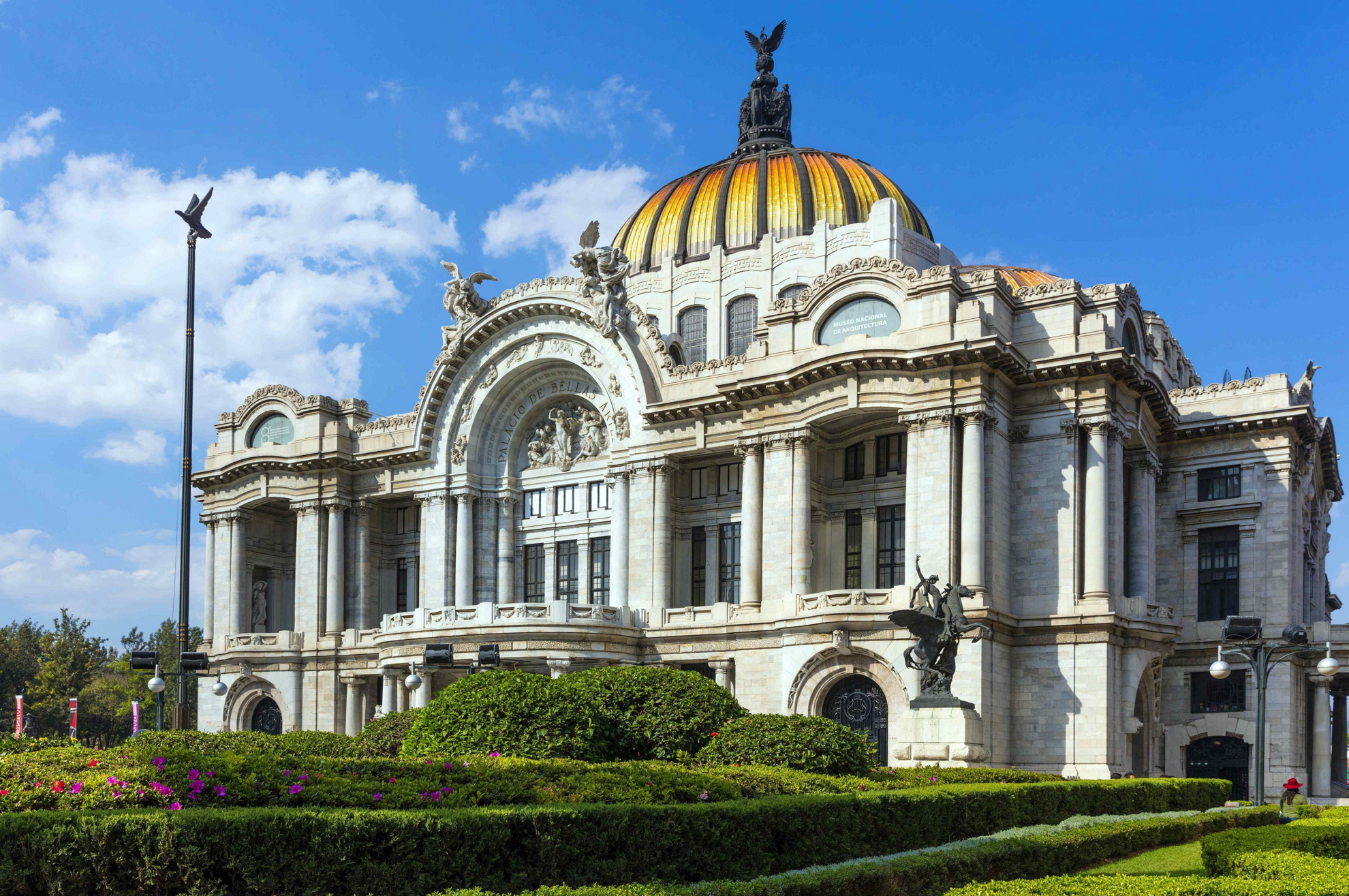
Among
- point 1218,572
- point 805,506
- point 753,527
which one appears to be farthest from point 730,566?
point 1218,572

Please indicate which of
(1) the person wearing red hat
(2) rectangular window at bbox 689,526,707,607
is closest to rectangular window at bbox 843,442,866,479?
(2) rectangular window at bbox 689,526,707,607

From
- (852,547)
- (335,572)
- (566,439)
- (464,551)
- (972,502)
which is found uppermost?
(566,439)

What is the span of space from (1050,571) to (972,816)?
2164 centimetres

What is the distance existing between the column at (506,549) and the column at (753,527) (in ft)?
38.5

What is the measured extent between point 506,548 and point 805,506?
15005 mm

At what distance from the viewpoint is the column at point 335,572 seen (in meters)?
55.2

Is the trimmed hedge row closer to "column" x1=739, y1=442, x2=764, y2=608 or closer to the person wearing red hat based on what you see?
the person wearing red hat

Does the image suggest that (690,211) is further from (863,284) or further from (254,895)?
(254,895)

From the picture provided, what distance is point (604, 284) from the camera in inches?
1948

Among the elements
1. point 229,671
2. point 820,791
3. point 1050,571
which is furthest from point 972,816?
point 229,671

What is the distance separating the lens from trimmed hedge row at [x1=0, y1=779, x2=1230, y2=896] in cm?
1284

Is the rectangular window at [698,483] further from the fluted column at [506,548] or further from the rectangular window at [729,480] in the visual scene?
the fluted column at [506,548]

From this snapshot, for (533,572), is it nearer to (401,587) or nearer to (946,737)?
(401,587)

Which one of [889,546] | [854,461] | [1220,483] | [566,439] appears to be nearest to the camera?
[889,546]
